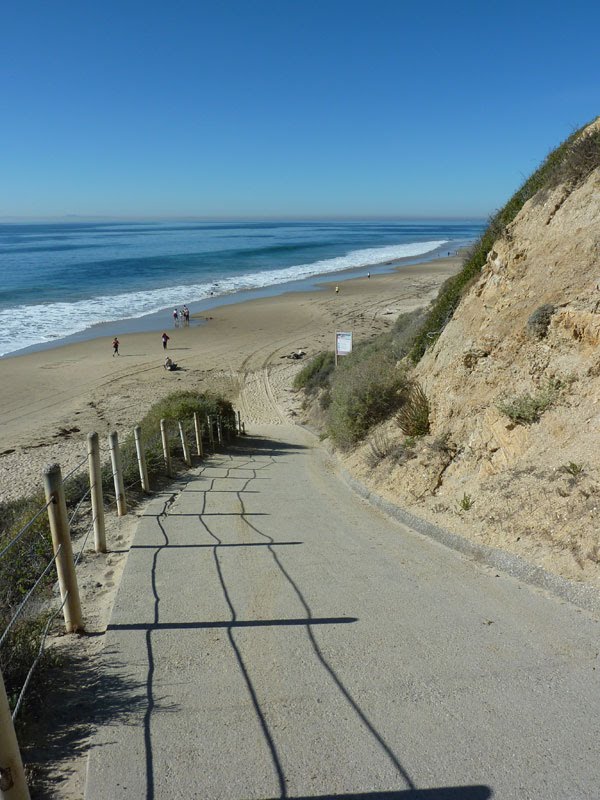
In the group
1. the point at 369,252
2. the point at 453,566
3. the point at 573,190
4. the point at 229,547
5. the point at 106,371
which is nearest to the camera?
the point at 453,566

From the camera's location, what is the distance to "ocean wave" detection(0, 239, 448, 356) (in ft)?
121

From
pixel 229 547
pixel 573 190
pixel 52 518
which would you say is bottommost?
pixel 229 547

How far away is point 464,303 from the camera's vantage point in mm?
11453

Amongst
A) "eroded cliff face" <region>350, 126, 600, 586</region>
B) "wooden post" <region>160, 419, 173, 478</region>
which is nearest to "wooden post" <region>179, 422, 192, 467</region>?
"wooden post" <region>160, 419, 173, 478</region>

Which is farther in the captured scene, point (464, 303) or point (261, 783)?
point (464, 303)

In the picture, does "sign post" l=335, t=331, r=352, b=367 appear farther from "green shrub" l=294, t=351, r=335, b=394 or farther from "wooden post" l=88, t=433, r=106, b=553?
"wooden post" l=88, t=433, r=106, b=553

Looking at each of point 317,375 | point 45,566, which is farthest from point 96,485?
point 317,375

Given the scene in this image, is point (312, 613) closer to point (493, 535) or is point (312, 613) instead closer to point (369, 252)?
point (493, 535)

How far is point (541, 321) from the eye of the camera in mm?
8227

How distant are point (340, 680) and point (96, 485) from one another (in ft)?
10.6

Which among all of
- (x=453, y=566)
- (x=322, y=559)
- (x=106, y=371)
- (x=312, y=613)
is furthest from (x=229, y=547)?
(x=106, y=371)

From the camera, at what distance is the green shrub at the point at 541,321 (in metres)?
8.17

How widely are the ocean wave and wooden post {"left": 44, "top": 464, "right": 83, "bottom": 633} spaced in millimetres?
31190

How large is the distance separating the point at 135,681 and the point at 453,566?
127 inches
